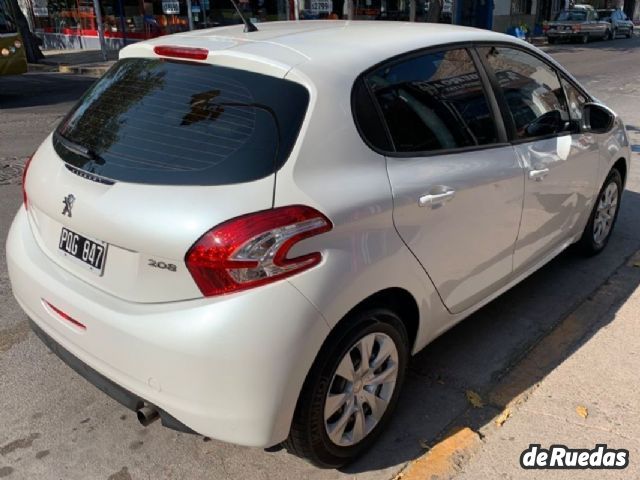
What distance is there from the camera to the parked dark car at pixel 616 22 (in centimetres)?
3238

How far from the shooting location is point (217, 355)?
2033 mm

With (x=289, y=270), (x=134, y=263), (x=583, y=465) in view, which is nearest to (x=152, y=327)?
(x=134, y=263)

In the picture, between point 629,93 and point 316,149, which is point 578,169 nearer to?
point 316,149

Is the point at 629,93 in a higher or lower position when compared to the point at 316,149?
lower

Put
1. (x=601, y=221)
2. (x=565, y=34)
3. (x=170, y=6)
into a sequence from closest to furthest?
(x=601, y=221) → (x=170, y=6) → (x=565, y=34)

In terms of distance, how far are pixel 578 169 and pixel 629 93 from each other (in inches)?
422

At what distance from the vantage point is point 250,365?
6.68ft

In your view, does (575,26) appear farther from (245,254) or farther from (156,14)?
(245,254)

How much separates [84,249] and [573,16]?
32.1 m

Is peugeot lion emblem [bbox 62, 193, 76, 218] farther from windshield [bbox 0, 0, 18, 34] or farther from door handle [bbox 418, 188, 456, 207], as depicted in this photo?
windshield [bbox 0, 0, 18, 34]

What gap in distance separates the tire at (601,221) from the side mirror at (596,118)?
472 millimetres

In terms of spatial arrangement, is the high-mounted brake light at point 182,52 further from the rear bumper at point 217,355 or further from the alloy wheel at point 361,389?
the alloy wheel at point 361,389

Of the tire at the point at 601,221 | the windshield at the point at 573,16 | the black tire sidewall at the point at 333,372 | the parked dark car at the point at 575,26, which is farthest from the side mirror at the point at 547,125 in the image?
the windshield at the point at 573,16

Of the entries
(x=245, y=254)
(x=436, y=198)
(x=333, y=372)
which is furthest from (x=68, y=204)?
(x=436, y=198)
